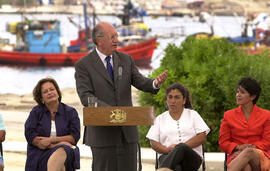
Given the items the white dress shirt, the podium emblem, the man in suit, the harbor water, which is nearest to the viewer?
the podium emblem

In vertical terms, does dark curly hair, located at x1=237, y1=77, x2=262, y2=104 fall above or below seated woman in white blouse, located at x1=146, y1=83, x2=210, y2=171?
above

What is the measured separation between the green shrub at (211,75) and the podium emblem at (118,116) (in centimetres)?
301

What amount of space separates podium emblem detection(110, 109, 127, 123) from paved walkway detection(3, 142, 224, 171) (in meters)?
2.30

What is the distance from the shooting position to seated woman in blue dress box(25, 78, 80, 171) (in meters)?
4.67

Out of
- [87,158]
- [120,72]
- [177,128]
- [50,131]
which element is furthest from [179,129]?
[87,158]

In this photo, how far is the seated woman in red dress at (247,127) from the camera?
470 cm

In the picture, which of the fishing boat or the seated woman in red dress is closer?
the seated woman in red dress

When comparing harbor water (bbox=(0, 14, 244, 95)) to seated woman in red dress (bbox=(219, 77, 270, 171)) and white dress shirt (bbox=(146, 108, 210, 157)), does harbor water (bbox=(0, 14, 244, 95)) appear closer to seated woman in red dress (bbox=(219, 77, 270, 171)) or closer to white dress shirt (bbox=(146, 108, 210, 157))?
white dress shirt (bbox=(146, 108, 210, 157))

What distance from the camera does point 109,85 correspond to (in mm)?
4258

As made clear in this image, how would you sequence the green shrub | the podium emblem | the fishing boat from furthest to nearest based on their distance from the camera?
the fishing boat → the green shrub → the podium emblem

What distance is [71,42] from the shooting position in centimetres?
4000

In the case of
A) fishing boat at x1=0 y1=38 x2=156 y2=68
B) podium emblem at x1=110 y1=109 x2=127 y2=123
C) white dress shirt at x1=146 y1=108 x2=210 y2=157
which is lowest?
fishing boat at x1=0 y1=38 x2=156 y2=68

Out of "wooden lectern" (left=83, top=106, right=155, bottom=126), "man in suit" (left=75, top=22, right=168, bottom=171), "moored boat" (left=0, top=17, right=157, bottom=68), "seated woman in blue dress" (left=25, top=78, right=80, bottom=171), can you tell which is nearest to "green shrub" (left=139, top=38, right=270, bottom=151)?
"seated woman in blue dress" (left=25, top=78, right=80, bottom=171)

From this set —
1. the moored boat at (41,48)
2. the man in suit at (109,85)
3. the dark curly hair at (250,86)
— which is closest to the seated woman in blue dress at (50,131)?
the man in suit at (109,85)
